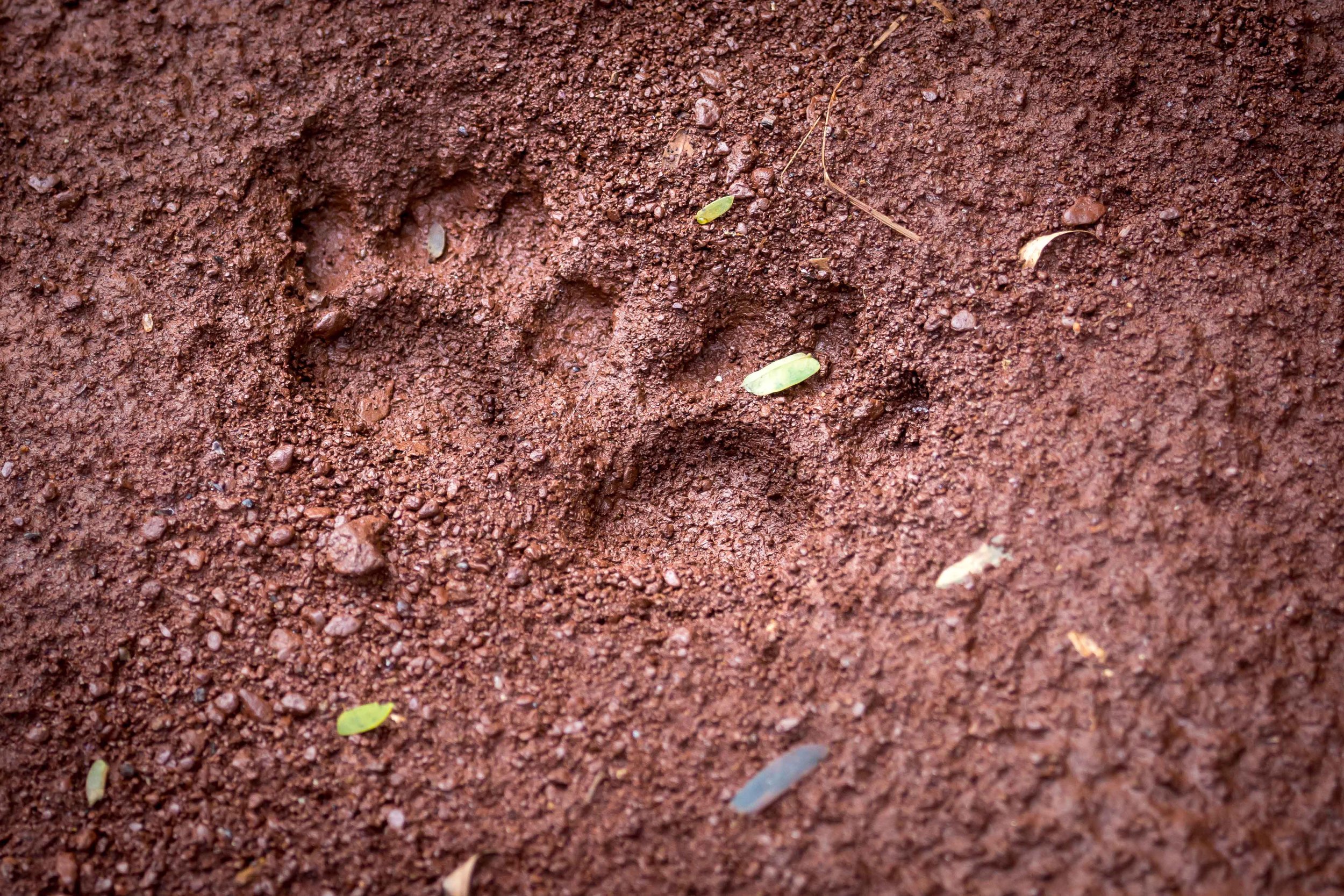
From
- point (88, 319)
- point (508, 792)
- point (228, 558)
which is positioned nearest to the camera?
point (508, 792)

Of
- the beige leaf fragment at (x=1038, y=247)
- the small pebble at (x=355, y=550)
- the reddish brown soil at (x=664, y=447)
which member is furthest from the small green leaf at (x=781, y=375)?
the small pebble at (x=355, y=550)

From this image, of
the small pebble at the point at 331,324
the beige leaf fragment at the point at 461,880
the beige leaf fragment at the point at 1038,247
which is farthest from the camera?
the small pebble at the point at 331,324

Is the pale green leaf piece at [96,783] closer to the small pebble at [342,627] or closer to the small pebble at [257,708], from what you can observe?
the small pebble at [257,708]

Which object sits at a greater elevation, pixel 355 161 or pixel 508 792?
pixel 355 161

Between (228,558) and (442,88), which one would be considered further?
(442,88)

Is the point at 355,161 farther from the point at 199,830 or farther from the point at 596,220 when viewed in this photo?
the point at 199,830

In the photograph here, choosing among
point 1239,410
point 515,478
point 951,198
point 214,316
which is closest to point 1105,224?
point 951,198
